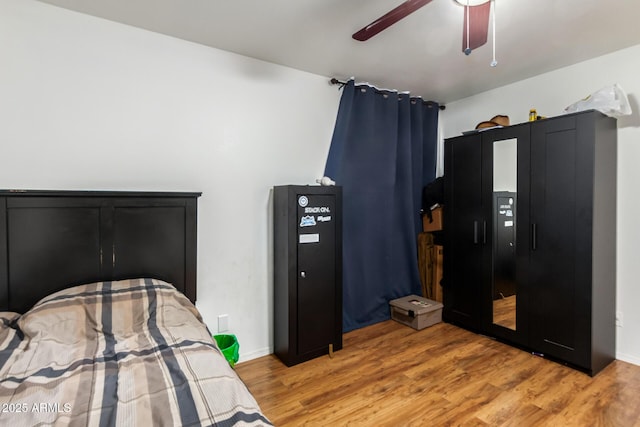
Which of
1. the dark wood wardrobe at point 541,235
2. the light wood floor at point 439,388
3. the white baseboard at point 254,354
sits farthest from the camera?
the white baseboard at point 254,354

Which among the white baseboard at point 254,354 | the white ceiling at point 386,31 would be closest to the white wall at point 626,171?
the white ceiling at point 386,31

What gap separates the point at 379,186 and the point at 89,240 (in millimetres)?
2585

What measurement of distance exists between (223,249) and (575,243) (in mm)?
2756

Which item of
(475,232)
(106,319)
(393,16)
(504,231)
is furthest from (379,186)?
(106,319)

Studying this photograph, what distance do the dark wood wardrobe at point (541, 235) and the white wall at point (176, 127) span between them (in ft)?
5.23

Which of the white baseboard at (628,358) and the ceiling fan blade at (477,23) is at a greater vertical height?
the ceiling fan blade at (477,23)

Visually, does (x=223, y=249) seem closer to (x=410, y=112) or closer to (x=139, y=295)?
(x=139, y=295)

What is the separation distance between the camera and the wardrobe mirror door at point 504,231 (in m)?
2.90

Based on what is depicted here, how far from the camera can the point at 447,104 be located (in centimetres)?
400

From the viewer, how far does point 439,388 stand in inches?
90.0

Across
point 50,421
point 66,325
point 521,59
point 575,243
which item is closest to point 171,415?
point 50,421

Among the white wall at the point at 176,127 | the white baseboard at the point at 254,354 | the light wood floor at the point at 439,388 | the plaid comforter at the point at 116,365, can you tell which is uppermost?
the white wall at the point at 176,127

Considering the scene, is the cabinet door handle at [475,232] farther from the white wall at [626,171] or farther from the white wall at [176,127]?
the white wall at [176,127]

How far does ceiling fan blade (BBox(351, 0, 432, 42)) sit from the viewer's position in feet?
4.50
